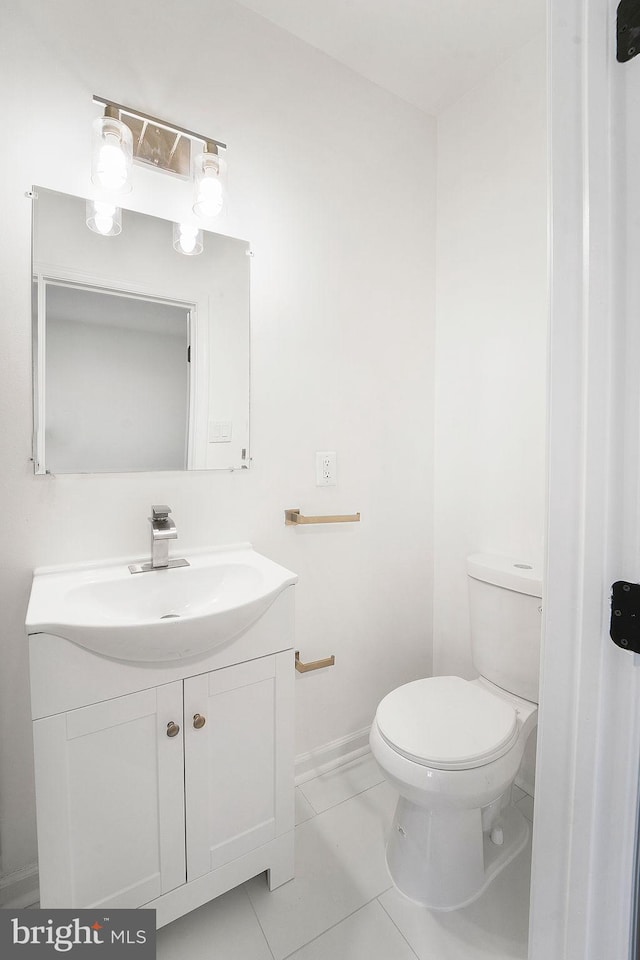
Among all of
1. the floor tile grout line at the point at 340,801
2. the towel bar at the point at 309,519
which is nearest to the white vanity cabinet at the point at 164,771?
the floor tile grout line at the point at 340,801

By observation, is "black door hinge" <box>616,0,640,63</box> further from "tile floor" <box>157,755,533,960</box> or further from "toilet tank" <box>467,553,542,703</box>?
"tile floor" <box>157,755,533,960</box>

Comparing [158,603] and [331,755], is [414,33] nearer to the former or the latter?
[158,603]

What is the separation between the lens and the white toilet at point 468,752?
3.70 feet

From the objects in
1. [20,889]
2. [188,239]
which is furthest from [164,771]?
[188,239]

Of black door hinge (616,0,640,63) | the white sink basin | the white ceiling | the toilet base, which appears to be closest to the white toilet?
the toilet base

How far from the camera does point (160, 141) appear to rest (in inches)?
51.0

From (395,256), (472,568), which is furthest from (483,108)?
(472,568)

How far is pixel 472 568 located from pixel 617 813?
95 cm

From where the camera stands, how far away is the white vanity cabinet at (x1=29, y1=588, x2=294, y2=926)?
92cm

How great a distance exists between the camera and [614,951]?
68 cm

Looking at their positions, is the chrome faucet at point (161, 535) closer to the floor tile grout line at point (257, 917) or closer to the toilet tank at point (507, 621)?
the floor tile grout line at point (257, 917)

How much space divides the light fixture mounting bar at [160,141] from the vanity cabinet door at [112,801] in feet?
4.63

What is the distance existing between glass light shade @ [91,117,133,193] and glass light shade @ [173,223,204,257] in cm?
18

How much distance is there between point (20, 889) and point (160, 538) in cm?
98
